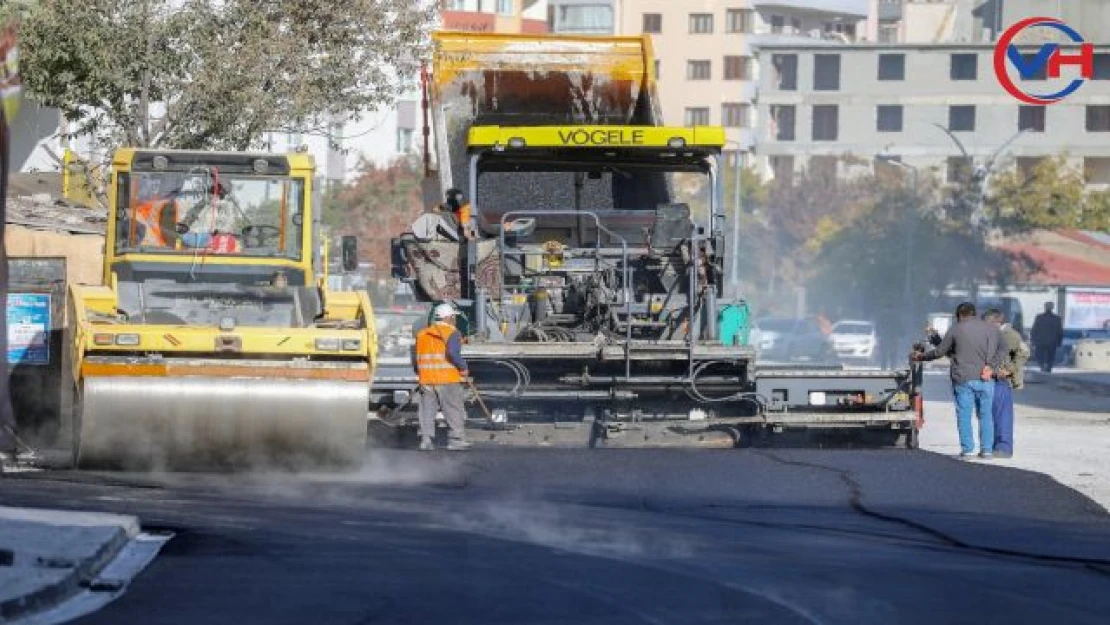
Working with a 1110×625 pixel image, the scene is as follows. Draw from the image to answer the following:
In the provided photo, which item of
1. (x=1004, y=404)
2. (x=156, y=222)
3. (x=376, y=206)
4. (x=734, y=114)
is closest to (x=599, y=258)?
(x=156, y=222)

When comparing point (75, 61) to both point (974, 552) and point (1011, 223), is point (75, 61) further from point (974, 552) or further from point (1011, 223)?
point (1011, 223)

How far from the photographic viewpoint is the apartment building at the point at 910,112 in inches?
3750

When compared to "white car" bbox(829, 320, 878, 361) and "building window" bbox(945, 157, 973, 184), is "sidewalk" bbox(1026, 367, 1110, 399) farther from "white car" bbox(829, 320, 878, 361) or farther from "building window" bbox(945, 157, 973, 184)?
"building window" bbox(945, 157, 973, 184)

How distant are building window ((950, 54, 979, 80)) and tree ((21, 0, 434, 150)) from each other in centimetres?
7353

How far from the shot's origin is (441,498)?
1619 cm

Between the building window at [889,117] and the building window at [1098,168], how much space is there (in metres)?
9.17

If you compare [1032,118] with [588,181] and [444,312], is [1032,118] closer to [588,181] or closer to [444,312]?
[588,181]

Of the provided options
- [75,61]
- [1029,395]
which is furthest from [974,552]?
[1029,395]

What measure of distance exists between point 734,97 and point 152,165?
94648mm

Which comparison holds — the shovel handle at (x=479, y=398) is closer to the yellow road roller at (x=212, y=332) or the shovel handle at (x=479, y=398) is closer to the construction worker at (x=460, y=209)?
the construction worker at (x=460, y=209)

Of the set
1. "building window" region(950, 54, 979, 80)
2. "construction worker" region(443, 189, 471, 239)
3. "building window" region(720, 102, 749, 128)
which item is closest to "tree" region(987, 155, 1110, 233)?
"building window" region(950, 54, 979, 80)

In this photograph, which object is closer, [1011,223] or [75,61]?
[75,61]

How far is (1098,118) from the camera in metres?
95.2

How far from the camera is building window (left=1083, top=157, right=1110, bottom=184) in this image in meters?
96.0
